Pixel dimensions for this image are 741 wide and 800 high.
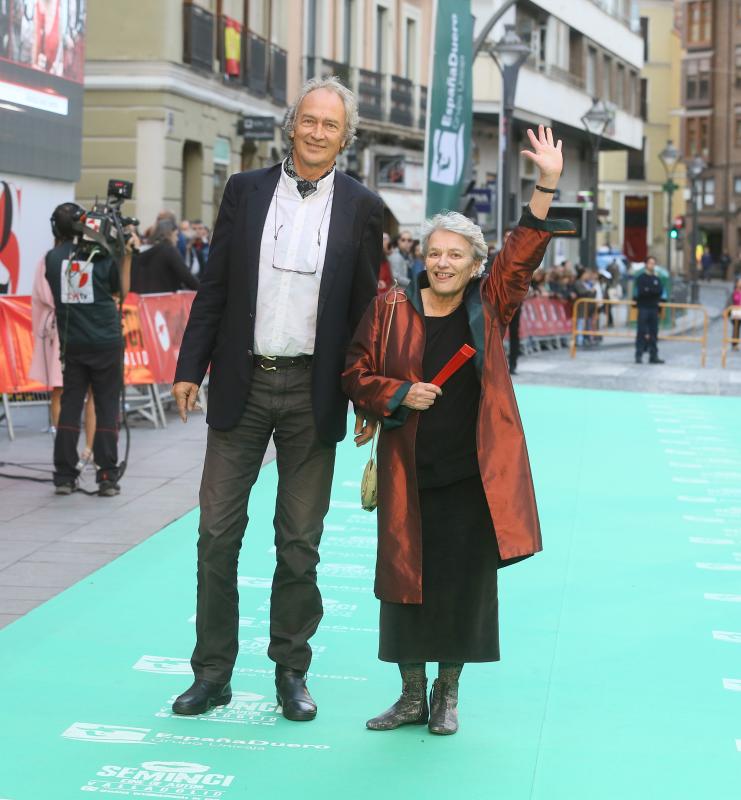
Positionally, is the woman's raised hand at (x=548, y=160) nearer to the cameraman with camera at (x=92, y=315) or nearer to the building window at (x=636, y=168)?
the cameraman with camera at (x=92, y=315)

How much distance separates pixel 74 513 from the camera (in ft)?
32.0

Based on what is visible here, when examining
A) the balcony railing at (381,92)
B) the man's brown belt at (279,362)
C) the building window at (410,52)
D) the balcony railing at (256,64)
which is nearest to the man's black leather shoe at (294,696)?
the man's brown belt at (279,362)

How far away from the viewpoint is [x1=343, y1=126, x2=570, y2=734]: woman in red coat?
5133 mm


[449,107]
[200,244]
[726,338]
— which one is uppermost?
[449,107]

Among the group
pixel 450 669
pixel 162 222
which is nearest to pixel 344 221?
pixel 450 669

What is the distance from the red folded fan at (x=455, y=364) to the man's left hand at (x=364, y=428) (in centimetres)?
27

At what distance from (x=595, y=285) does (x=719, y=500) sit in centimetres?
2294

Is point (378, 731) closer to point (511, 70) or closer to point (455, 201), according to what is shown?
point (455, 201)

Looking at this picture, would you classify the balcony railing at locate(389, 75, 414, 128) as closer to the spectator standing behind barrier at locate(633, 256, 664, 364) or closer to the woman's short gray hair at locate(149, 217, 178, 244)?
the spectator standing behind barrier at locate(633, 256, 664, 364)

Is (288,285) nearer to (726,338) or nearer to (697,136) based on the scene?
(726,338)

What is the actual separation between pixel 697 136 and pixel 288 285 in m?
103

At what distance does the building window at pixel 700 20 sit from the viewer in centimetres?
10381

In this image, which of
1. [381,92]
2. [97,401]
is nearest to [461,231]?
[97,401]

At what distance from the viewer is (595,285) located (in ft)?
110
